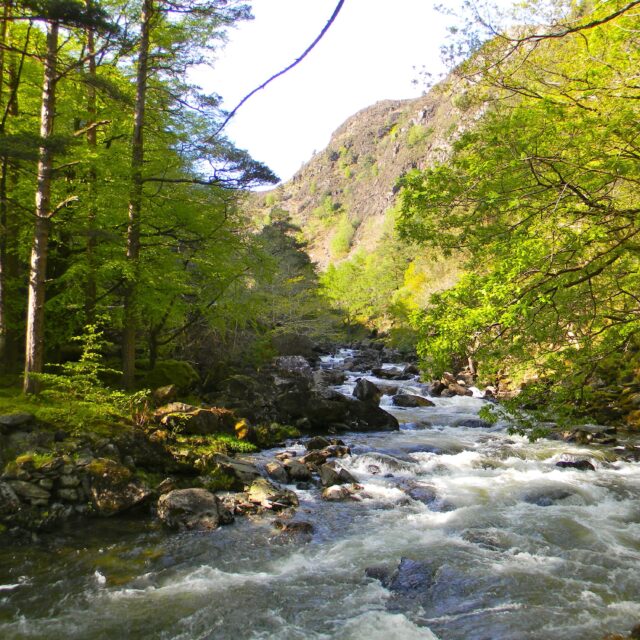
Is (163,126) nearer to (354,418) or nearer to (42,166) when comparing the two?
(42,166)

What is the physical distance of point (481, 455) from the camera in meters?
Answer: 13.1

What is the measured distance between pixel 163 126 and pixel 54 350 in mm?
6581

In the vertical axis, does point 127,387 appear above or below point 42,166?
below

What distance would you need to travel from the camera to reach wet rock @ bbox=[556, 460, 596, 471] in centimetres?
1177

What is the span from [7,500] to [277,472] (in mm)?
5009

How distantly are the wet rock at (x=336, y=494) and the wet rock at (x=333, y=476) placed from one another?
1.47ft

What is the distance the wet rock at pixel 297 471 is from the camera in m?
10.8

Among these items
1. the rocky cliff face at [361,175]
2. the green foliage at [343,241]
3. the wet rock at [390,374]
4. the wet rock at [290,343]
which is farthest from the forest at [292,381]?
the green foliage at [343,241]

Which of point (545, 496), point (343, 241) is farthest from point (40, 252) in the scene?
point (343, 241)

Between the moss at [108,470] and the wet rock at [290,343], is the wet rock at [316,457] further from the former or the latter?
the wet rock at [290,343]

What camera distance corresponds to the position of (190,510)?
848cm

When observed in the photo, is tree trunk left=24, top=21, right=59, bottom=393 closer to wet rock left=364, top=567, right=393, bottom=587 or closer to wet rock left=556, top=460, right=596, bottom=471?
wet rock left=364, top=567, right=393, bottom=587

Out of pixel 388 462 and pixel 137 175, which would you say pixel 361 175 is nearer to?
pixel 137 175

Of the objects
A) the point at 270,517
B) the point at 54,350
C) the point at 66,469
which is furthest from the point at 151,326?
the point at 270,517
